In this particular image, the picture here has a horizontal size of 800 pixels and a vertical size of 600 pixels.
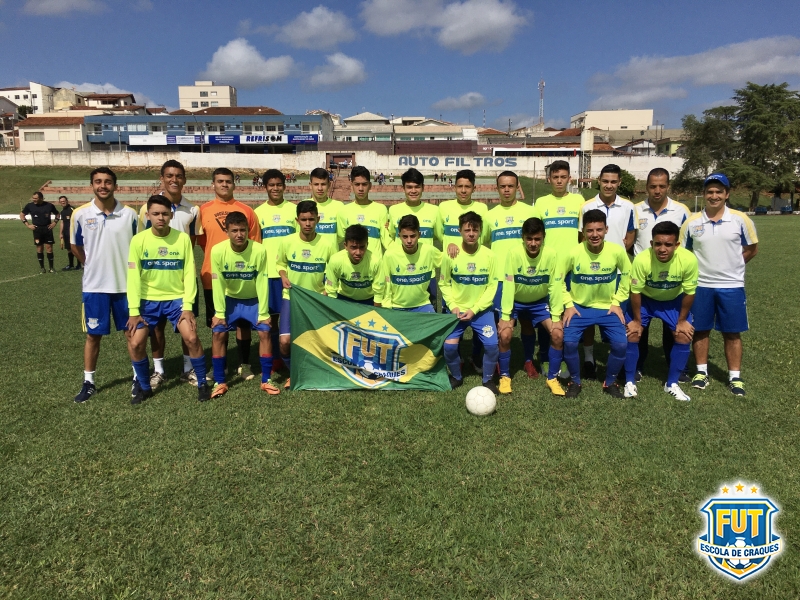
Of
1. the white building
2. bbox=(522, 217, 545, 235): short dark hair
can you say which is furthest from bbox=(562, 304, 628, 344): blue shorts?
the white building

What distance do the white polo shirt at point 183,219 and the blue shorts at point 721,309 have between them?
18.4ft

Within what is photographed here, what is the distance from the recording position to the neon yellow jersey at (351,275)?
17.9ft

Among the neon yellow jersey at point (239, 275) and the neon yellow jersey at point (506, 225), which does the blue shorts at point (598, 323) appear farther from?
the neon yellow jersey at point (239, 275)

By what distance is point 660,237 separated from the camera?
16.6 ft

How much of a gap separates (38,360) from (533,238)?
6.18 metres

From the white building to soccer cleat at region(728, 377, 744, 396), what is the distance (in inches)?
4051

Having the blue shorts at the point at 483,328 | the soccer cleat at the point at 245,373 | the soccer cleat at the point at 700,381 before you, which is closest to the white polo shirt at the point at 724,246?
the soccer cleat at the point at 700,381

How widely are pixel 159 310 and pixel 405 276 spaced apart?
261 cm

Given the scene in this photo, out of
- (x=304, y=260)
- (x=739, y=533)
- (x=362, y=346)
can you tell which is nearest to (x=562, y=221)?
(x=362, y=346)

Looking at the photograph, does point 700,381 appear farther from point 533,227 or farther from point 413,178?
point 413,178

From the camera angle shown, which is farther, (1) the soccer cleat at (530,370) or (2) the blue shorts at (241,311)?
(1) the soccer cleat at (530,370)

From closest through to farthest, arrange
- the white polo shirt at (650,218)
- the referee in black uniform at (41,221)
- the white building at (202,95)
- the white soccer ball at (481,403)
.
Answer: the white soccer ball at (481,403)
the white polo shirt at (650,218)
the referee in black uniform at (41,221)
the white building at (202,95)

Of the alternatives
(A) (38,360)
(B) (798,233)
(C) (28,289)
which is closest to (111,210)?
(A) (38,360)

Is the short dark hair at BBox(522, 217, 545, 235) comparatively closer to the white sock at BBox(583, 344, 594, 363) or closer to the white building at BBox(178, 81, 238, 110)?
the white sock at BBox(583, 344, 594, 363)
